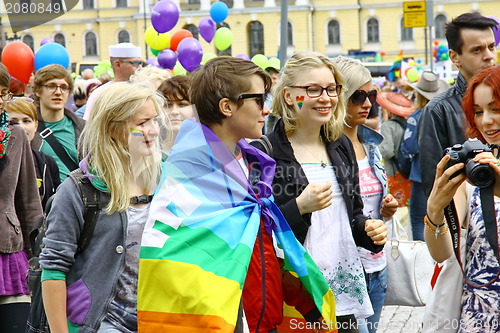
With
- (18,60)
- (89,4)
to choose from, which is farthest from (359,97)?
(89,4)

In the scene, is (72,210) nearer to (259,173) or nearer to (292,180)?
(259,173)

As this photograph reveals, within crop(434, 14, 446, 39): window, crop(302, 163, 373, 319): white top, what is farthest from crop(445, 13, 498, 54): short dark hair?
crop(434, 14, 446, 39): window

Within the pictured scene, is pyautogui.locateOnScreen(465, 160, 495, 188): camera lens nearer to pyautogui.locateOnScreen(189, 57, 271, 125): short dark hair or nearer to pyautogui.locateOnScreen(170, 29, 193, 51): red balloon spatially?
pyautogui.locateOnScreen(189, 57, 271, 125): short dark hair

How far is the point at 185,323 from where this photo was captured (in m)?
2.87

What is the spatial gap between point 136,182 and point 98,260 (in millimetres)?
388

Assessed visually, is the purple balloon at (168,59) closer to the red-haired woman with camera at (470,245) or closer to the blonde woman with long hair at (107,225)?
the blonde woman with long hair at (107,225)

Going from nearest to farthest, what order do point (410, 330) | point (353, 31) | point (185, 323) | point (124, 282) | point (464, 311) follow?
1. point (185, 323)
2. point (464, 311)
3. point (124, 282)
4. point (410, 330)
5. point (353, 31)

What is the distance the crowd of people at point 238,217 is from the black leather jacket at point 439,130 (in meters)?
0.30

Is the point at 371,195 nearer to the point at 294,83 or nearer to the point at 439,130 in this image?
the point at 439,130

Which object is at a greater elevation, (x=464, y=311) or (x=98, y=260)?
(x=98, y=260)

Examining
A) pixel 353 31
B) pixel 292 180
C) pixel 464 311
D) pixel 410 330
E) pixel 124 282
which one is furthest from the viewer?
pixel 353 31

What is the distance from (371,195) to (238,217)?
144 cm

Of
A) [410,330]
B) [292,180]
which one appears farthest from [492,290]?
[410,330]

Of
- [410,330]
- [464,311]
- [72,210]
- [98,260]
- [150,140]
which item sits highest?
[150,140]
